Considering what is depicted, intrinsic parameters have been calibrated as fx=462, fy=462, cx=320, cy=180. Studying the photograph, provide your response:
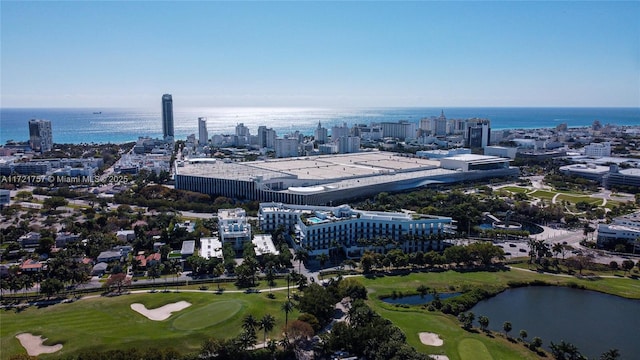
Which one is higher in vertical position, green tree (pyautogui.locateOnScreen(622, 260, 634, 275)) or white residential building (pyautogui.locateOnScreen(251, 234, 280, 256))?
white residential building (pyautogui.locateOnScreen(251, 234, 280, 256))

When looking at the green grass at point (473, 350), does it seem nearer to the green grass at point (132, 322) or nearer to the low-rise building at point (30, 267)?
the green grass at point (132, 322)

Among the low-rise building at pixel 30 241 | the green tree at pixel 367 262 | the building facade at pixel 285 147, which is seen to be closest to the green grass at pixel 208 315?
the green tree at pixel 367 262

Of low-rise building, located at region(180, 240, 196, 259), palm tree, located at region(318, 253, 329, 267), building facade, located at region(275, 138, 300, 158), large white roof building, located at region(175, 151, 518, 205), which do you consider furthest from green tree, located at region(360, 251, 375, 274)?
building facade, located at region(275, 138, 300, 158)

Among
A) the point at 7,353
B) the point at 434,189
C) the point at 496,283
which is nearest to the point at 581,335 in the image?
the point at 496,283

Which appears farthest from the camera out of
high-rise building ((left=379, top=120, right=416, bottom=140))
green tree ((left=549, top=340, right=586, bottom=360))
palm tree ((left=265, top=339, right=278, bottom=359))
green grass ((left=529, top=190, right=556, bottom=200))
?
high-rise building ((left=379, top=120, right=416, bottom=140))

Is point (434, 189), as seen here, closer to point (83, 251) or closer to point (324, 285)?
point (324, 285)

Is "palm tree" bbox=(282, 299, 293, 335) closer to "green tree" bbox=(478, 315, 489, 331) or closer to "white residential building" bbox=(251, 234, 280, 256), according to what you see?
"white residential building" bbox=(251, 234, 280, 256)

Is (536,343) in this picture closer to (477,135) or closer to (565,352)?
(565,352)
